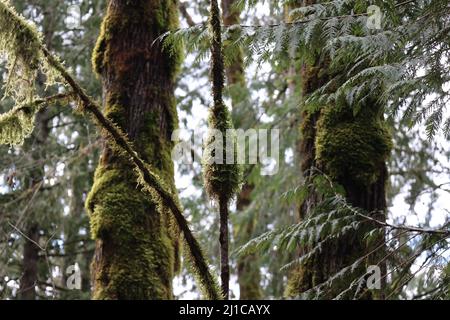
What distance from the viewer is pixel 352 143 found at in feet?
13.4

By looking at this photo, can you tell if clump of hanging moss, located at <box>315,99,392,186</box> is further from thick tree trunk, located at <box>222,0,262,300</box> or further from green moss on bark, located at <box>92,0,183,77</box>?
thick tree trunk, located at <box>222,0,262,300</box>

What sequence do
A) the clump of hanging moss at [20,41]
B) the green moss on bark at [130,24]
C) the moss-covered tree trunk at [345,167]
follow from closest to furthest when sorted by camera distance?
the clump of hanging moss at [20,41] < the moss-covered tree trunk at [345,167] < the green moss on bark at [130,24]

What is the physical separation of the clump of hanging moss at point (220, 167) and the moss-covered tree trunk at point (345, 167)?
5.09 feet

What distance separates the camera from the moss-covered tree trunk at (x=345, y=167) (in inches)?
152

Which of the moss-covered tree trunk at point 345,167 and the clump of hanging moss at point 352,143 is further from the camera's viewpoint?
the clump of hanging moss at point 352,143

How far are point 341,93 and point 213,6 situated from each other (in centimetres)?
132

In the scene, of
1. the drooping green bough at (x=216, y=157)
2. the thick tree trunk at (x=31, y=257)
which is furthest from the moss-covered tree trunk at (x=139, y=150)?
the thick tree trunk at (x=31, y=257)

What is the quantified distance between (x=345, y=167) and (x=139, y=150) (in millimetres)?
1456

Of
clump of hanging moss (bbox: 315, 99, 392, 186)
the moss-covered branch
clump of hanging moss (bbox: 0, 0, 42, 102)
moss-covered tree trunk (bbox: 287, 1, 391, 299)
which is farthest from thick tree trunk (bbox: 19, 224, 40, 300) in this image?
the moss-covered branch

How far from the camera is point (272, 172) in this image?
31.4ft

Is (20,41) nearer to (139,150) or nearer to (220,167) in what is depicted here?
(220,167)

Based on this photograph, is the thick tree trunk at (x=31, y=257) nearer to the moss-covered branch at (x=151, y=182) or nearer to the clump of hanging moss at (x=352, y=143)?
the clump of hanging moss at (x=352, y=143)

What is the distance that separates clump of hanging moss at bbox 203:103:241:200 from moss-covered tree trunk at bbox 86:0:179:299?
1.87m
